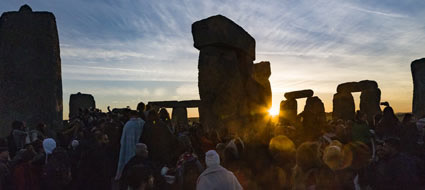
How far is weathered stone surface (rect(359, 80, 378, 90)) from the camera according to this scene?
65.0 feet

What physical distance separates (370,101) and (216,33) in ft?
45.2

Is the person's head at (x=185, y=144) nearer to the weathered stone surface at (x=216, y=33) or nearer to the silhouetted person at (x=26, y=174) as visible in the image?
the silhouetted person at (x=26, y=174)

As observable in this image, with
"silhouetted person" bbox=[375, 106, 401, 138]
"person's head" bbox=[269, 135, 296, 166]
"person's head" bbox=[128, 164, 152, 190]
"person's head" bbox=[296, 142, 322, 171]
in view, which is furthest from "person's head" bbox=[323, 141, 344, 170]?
"silhouetted person" bbox=[375, 106, 401, 138]

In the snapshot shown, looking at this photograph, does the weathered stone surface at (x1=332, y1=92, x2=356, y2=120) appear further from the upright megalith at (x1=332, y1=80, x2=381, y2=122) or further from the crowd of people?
the crowd of people

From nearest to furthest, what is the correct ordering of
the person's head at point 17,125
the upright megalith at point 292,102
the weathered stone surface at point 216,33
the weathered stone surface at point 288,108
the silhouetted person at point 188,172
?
1. the silhouetted person at point 188,172
2. the person's head at point 17,125
3. the weathered stone surface at point 216,33
4. the weathered stone surface at point 288,108
5. the upright megalith at point 292,102

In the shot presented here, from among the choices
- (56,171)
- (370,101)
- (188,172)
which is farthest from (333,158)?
(370,101)

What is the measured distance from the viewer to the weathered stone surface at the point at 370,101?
19.3 metres

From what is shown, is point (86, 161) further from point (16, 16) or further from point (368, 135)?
point (16, 16)

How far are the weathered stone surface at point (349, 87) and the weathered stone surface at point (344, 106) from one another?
0.24 metres

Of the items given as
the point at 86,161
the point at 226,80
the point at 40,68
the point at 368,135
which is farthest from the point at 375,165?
the point at 40,68

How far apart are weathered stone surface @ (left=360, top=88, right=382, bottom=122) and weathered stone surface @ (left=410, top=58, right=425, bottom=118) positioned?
731 centimetres

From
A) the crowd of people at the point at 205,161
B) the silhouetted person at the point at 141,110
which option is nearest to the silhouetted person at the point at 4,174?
the crowd of people at the point at 205,161

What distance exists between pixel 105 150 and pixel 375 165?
147 inches

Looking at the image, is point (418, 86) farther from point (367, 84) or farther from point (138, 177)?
point (138, 177)
